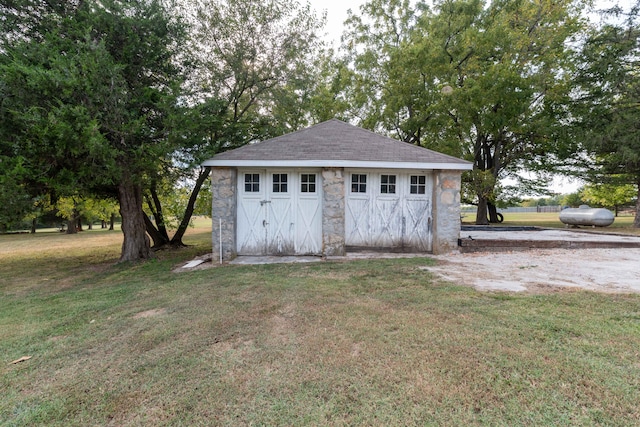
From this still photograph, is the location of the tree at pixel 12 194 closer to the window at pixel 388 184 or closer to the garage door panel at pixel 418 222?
the window at pixel 388 184

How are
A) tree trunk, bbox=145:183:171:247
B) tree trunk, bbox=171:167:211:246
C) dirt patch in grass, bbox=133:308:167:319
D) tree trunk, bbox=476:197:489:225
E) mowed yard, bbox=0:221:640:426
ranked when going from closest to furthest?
1. mowed yard, bbox=0:221:640:426
2. dirt patch in grass, bbox=133:308:167:319
3. tree trunk, bbox=171:167:211:246
4. tree trunk, bbox=145:183:171:247
5. tree trunk, bbox=476:197:489:225

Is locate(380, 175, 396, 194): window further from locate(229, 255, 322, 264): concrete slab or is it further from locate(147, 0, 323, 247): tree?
locate(147, 0, 323, 247): tree

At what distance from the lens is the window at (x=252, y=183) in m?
7.33

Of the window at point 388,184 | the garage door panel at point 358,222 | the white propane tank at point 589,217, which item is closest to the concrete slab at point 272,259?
the garage door panel at point 358,222

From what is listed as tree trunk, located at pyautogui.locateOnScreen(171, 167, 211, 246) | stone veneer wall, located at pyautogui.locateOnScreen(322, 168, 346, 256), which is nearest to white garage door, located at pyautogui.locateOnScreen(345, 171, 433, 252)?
stone veneer wall, located at pyautogui.locateOnScreen(322, 168, 346, 256)

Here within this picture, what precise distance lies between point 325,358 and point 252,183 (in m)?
5.63

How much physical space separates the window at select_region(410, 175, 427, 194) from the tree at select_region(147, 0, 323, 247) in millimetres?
5234

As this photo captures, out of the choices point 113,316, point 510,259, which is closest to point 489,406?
point 113,316

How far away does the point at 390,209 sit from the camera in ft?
24.3

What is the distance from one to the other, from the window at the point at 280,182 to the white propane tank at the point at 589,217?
1551cm

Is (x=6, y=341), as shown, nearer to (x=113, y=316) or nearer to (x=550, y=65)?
(x=113, y=316)

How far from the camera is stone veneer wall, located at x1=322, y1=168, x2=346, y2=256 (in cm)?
699

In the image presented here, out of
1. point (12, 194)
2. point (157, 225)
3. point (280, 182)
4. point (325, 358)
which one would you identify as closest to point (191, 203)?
point (157, 225)

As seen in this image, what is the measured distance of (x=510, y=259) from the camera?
21.2 ft
